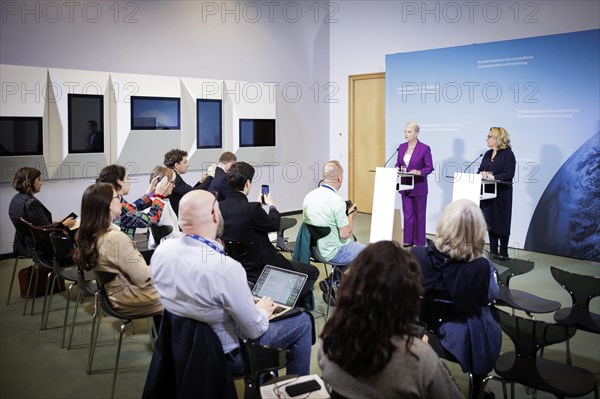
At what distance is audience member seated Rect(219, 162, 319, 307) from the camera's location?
421 centimetres

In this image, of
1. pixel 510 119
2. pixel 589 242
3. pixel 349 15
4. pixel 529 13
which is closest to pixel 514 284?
pixel 589 242

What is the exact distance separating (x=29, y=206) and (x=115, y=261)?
83.2 inches

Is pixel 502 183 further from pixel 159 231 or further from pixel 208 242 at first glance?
pixel 208 242

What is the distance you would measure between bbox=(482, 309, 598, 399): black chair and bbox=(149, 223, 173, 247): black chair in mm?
3064

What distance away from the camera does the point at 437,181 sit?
881 centimetres

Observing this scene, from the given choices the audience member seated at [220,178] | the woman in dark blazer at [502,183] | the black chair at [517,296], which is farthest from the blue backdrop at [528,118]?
the audience member seated at [220,178]

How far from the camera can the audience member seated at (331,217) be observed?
495 cm

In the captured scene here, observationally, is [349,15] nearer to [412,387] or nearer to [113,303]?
[113,303]

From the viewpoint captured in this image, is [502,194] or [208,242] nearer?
[208,242]

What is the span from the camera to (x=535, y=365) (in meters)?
2.97

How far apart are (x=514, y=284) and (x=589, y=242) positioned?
4.98 ft

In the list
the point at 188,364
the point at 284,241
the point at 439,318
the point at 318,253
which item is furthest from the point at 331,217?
the point at 188,364

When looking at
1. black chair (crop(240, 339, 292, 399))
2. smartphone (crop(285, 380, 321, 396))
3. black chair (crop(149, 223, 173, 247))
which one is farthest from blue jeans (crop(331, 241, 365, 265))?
smartphone (crop(285, 380, 321, 396))

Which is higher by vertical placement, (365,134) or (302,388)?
(365,134)
